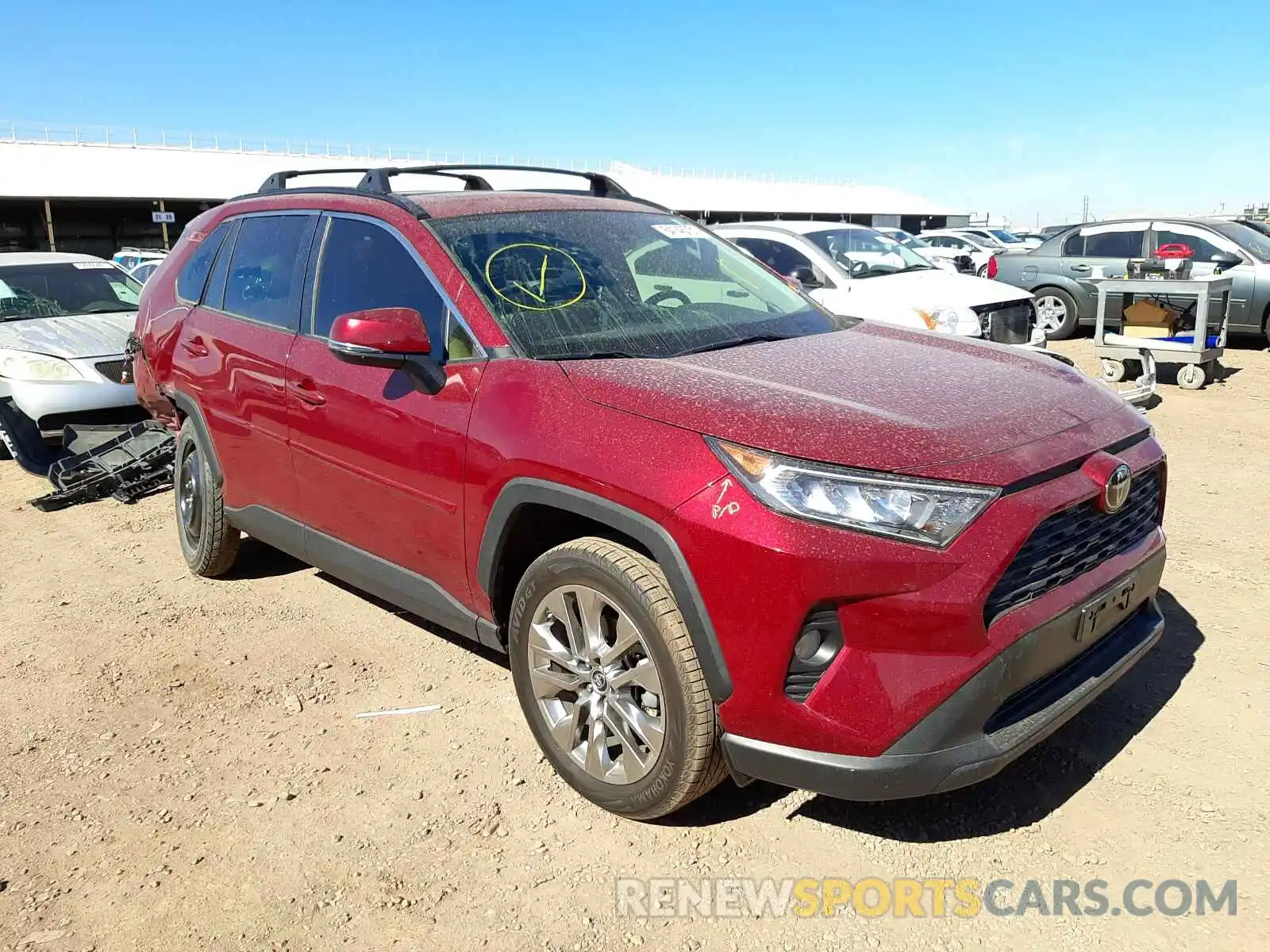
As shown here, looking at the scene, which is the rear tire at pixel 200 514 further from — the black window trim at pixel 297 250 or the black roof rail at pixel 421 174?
the black roof rail at pixel 421 174

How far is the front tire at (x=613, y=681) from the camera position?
8.40ft

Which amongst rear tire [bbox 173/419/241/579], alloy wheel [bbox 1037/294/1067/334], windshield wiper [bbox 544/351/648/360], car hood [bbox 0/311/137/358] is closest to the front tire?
windshield wiper [bbox 544/351/648/360]

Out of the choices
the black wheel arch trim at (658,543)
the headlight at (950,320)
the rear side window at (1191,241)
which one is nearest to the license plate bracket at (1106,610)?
the black wheel arch trim at (658,543)

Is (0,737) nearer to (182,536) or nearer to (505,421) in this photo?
(182,536)

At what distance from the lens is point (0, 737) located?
139 inches

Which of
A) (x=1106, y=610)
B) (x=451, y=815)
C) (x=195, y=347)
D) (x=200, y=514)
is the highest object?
(x=195, y=347)

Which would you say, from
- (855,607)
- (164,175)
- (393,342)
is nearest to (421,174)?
(393,342)

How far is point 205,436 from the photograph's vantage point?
4.62 metres

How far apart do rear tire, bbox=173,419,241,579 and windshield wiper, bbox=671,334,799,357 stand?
2.65m

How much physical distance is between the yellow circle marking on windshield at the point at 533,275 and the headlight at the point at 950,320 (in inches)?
218

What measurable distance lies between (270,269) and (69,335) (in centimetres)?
446

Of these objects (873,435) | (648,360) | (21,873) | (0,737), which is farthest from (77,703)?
(873,435)

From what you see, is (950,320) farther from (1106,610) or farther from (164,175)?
(164,175)

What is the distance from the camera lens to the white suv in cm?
854
